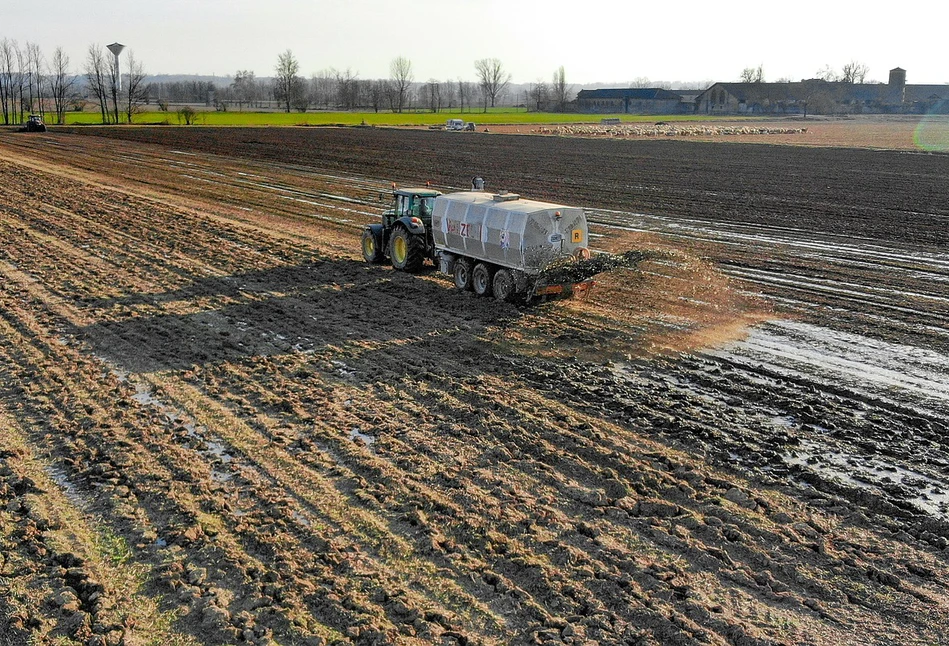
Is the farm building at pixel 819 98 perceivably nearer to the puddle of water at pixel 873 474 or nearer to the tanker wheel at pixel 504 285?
the tanker wheel at pixel 504 285

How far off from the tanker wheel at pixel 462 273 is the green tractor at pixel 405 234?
1.20m

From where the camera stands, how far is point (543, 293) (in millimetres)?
16406

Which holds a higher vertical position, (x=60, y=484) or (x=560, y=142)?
(x=560, y=142)

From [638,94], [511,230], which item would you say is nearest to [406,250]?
[511,230]

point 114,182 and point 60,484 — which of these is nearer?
point 60,484

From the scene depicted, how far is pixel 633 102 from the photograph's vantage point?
6078 inches

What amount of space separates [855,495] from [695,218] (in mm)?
20590

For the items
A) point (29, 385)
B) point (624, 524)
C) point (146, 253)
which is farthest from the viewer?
point (146, 253)

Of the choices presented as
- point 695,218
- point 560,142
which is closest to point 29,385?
point 695,218

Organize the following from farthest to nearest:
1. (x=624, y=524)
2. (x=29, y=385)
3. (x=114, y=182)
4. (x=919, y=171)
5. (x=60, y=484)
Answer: (x=919, y=171)
(x=114, y=182)
(x=29, y=385)
(x=60, y=484)
(x=624, y=524)

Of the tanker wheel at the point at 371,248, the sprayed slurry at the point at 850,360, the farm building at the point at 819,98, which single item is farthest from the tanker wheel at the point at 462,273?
the farm building at the point at 819,98

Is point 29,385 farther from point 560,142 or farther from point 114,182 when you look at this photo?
point 560,142

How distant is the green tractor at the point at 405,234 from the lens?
19453 mm

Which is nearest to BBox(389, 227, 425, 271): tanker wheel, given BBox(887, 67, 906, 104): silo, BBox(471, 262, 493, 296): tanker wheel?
BBox(471, 262, 493, 296): tanker wheel
